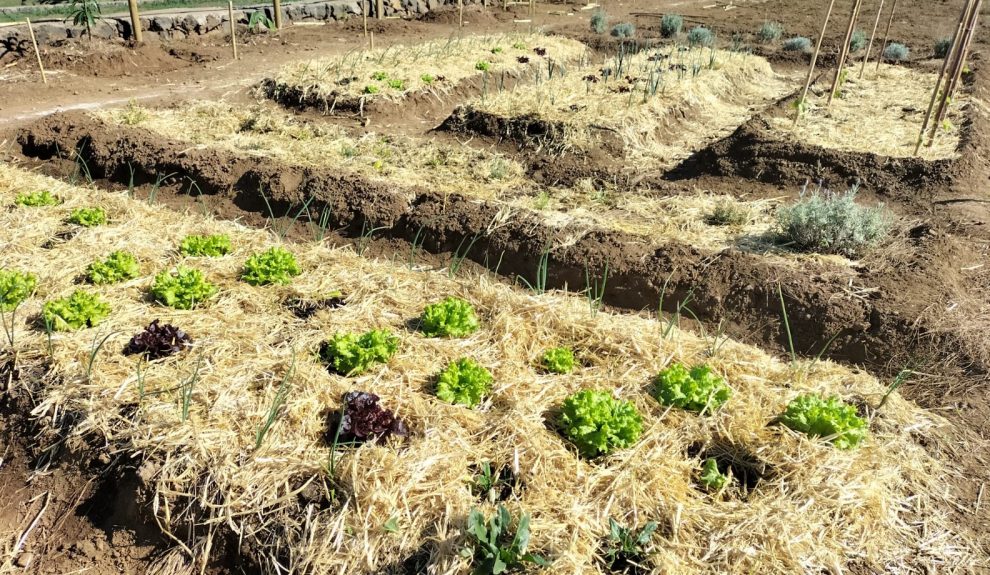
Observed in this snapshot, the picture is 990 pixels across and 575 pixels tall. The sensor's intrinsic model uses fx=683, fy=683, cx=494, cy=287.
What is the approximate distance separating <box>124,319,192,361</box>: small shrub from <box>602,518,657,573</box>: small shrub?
2563mm

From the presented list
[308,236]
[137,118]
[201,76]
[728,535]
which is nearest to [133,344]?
[308,236]

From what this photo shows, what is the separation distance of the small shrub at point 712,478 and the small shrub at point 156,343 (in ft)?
9.39

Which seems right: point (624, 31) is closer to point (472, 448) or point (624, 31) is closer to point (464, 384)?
point (464, 384)

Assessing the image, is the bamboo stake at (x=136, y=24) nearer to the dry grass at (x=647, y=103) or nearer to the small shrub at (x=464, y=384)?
the dry grass at (x=647, y=103)

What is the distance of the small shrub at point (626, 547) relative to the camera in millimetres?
2762

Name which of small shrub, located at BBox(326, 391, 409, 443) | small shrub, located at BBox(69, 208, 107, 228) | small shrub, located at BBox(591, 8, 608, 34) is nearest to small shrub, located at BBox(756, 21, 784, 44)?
small shrub, located at BBox(591, 8, 608, 34)

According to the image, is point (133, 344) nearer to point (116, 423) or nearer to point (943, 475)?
point (116, 423)

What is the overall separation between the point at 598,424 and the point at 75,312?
3.07 metres

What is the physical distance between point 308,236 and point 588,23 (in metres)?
13.9

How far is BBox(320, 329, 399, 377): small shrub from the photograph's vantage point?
3.69 meters

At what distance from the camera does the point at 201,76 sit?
11039 millimetres

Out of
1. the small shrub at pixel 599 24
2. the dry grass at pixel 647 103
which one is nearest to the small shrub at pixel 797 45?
the dry grass at pixel 647 103

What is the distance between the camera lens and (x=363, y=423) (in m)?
3.23

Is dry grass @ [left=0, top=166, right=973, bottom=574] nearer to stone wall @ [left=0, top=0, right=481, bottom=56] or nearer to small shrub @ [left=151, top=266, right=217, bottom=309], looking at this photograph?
small shrub @ [left=151, top=266, right=217, bottom=309]
